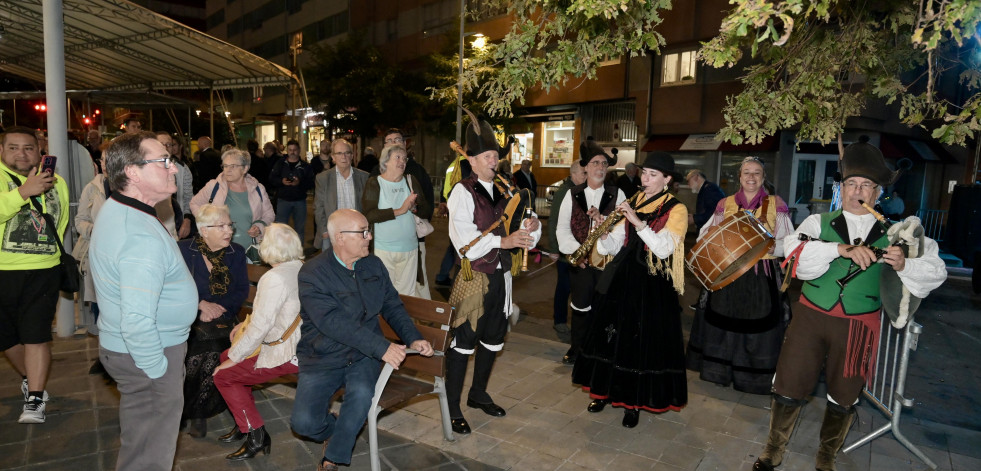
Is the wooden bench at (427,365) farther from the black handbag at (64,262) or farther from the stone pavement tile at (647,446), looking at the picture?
the black handbag at (64,262)

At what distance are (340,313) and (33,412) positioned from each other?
2.65m

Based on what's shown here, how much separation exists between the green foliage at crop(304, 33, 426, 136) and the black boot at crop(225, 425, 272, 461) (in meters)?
22.9

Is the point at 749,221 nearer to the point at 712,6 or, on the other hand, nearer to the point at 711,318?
the point at 711,318

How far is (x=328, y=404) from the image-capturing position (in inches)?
143

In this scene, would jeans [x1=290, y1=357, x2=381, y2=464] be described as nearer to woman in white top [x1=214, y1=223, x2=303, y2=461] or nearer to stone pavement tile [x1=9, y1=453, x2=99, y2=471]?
woman in white top [x1=214, y1=223, x2=303, y2=461]

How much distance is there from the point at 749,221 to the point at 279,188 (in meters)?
7.76

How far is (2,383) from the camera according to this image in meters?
5.02

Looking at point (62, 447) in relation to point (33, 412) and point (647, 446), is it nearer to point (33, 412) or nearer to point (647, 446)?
point (33, 412)

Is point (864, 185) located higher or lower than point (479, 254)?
higher

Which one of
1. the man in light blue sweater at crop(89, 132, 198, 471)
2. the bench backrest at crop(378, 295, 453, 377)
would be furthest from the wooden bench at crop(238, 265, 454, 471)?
the man in light blue sweater at crop(89, 132, 198, 471)

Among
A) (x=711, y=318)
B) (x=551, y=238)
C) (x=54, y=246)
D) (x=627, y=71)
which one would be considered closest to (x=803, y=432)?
(x=711, y=318)

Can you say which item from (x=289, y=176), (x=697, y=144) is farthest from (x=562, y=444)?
(x=697, y=144)

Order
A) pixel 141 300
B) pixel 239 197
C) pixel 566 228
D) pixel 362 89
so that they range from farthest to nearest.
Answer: pixel 362 89, pixel 239 197, pixel 566 228, pixel 141 300

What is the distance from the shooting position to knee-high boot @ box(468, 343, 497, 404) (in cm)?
457
